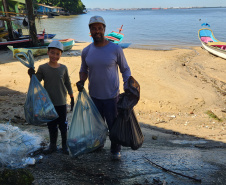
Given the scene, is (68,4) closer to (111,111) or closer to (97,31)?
(97,31)

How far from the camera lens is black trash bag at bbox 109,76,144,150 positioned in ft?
7.87

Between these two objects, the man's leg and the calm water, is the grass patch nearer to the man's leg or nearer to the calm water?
the man's leg

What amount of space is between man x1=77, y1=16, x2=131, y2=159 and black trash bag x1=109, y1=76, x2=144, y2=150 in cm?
13

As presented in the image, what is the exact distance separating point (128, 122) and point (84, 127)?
0.52 meters

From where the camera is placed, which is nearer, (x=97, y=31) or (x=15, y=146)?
(x=97, y=31)

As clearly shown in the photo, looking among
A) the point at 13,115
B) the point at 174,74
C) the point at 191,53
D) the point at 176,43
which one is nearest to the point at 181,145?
the point at 13,115

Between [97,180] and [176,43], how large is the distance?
18777mm

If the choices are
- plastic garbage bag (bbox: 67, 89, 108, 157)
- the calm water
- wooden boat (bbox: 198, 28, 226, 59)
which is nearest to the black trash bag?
plastic garbage bag (bbox: 67, 89, 108, 157)

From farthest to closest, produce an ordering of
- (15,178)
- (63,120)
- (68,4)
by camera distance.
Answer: (68,4) < (63,120) < (15,178)

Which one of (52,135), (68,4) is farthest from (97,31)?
(68,4)

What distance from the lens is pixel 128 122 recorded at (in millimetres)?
2439

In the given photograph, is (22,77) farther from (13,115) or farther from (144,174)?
(144,174)

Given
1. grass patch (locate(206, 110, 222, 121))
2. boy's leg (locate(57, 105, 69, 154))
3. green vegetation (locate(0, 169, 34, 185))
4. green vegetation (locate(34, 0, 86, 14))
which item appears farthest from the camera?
green vegetation (locate(34, 0, 86, 14))

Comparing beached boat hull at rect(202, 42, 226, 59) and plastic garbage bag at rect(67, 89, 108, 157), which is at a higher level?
plastic garbage bag at rect(67, 89, 108, 157)
